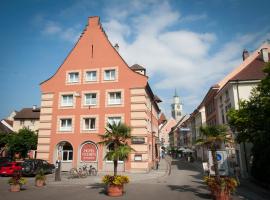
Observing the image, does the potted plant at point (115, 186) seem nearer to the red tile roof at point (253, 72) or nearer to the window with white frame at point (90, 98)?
the window with white frame at point (90, 98)

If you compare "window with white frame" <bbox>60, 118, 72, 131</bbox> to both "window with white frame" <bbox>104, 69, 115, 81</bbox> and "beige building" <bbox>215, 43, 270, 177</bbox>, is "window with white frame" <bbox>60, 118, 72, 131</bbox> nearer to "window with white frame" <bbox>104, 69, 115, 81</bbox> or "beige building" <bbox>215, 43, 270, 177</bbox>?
"window with white frame" <bbox>104, 69, 115, 81</bbox>

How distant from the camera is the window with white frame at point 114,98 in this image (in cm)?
3091

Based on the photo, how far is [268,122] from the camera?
51.9 feet

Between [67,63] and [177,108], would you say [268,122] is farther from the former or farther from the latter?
[177,108]

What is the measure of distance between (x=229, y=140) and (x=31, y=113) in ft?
180

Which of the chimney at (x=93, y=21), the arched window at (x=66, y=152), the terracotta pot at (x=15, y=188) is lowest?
the terracotta pot at (x=15, y=188)

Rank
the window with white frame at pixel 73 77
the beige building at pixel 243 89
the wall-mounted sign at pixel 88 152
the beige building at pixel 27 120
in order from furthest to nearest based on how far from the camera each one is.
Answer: the beige building at pixel 27 120
the window with white frame at pixel 73 77
the wall-mounted sign at pixel 88 152
the beige building at pixel 243 89

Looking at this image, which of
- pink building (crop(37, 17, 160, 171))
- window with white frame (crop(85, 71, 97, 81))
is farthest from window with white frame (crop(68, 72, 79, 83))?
window with white frame (crop(85, 71, 97, 81))

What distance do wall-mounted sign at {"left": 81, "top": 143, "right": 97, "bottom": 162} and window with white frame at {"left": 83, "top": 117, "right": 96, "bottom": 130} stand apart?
2.15 m

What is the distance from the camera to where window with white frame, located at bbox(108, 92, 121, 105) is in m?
30.9

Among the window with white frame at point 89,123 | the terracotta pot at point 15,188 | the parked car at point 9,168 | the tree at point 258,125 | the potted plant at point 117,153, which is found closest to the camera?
the potted plant at point 117,153

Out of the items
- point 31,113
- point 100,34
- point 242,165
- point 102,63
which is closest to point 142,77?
point 102,63

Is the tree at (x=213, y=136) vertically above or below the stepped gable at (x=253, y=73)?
below

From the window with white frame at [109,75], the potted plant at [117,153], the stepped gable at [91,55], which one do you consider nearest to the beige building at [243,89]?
the stepped gable at [91,55]
